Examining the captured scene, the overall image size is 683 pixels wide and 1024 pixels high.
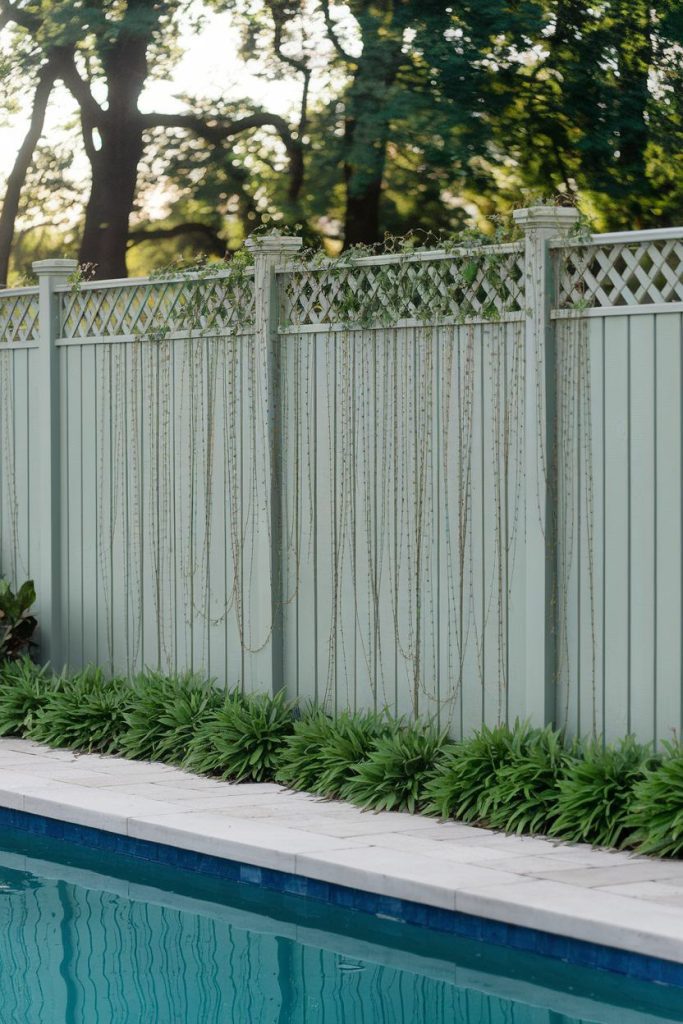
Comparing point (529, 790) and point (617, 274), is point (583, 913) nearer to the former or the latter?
point (529, 790)

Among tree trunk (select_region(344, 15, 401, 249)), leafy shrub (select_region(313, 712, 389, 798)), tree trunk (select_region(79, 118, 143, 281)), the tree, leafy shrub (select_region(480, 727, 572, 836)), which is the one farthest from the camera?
tree trunk (select_region(79, 118, 143, 281))

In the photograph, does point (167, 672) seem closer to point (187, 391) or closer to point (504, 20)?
point (187, 391)

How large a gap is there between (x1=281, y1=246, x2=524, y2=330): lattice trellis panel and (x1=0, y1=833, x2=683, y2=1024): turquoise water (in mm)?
2423

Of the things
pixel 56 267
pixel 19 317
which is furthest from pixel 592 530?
pixel 19 317

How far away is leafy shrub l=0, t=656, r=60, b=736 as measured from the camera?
8062 mm

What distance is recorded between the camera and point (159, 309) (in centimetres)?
793

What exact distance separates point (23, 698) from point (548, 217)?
3.83 metres

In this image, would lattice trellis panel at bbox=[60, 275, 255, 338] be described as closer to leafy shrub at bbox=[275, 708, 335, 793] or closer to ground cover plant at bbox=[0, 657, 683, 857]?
ground cover plant at bbox=[0, 657, 683, 857]

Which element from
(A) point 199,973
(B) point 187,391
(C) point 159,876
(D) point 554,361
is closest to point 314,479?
(B) point 187,391

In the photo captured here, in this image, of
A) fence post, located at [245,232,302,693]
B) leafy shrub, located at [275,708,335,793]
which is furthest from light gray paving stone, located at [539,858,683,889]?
fence post, located at [245,232,302,693]

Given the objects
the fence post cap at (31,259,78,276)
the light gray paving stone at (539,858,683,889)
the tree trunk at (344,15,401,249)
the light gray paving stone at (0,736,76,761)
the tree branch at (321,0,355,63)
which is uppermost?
the tree branch at (321,0,355,63)

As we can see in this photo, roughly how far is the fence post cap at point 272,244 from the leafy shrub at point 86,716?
2.23 metres

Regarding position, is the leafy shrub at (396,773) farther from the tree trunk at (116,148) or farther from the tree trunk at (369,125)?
the tree trunk at (116,148)

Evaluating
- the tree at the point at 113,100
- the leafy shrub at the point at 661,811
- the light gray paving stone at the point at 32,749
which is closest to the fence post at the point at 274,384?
the light gray paving stone at the point at 32,749
